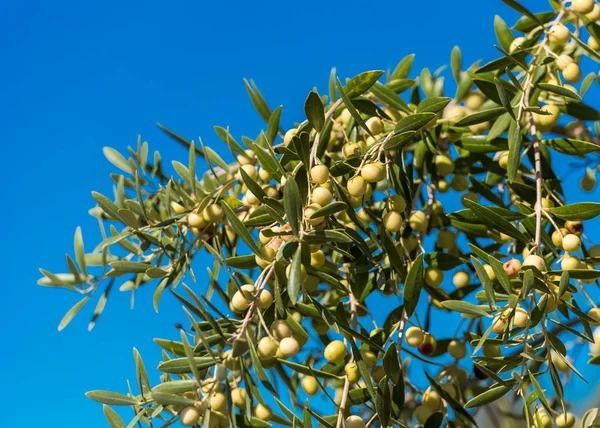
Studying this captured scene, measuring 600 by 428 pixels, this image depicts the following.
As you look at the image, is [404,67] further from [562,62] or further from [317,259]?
[317,259]

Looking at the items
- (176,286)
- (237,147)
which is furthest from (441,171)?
(176,286)

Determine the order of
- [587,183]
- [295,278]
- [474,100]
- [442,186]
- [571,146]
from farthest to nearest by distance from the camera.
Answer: [587,183] → [474,100] → [442,186] → [571,146] → [295,278]

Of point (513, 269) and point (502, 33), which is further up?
point (502, 33)

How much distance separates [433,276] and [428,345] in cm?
11

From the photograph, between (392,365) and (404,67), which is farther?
(404,67)

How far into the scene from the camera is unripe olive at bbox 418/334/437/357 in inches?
43.4

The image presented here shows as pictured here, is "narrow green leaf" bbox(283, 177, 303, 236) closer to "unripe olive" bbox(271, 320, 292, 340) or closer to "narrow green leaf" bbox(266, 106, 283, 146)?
"unripe olive" bbox(271, 320, 292, 340)

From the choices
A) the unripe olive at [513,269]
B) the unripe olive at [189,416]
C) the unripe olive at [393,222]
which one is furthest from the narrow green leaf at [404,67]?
the unripe olive at [189,416]

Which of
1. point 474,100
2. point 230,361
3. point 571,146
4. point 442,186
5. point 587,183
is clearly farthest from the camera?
point 587,183

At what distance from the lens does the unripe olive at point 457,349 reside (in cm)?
114

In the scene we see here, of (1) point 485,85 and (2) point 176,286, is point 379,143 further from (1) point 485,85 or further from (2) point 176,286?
(2) point 176,286

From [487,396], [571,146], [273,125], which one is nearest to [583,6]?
[571,146]

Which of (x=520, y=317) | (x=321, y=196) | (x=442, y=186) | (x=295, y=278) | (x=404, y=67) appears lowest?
(x=520, y=317)

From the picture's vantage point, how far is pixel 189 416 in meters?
0.88
